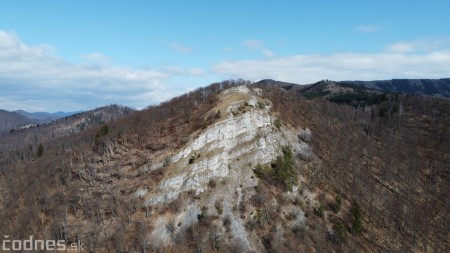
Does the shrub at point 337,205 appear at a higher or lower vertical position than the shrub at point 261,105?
lower

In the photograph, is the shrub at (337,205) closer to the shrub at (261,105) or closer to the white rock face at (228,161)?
the white rock face at (228,161)

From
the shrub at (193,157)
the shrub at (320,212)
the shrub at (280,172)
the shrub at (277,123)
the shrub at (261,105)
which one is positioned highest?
the shrub at (261,105)

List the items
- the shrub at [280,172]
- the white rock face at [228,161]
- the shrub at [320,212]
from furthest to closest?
the shrub at [280,172] < the shrub at [320,212] < the white rock face at [228,161]

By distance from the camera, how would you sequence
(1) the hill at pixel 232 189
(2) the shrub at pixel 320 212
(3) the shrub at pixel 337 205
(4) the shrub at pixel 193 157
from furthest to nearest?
(3) the shrub at pixel 337 205 < (4) the shrub at pixel 193 157 < (2) the shrub at pixel 320 212 < (1) the hill at pixel 232 189

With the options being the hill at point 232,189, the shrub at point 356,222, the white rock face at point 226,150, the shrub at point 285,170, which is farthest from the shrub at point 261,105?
the shrub at point 356,222

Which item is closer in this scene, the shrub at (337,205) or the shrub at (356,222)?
the shrub at (356,222)

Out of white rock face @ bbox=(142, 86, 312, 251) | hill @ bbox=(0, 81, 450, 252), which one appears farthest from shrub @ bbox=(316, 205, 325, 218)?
white rock face @ bbox=(142, 86, 312, 251)

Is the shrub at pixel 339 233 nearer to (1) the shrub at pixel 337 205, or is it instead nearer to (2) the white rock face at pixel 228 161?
(1) the shrub at pixel 337 205

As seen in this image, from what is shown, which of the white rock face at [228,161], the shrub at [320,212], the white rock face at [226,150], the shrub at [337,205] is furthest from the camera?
the shrub at [337,205]

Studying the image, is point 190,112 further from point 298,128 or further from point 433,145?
point 433,145

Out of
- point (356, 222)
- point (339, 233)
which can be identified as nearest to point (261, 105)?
point (356, 222)

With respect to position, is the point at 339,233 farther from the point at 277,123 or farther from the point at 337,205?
the point at 277,123

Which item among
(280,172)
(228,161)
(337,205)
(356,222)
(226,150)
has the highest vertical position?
(226,150)

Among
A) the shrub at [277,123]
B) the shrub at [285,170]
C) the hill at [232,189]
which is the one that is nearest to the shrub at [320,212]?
the hill at [232,189]
